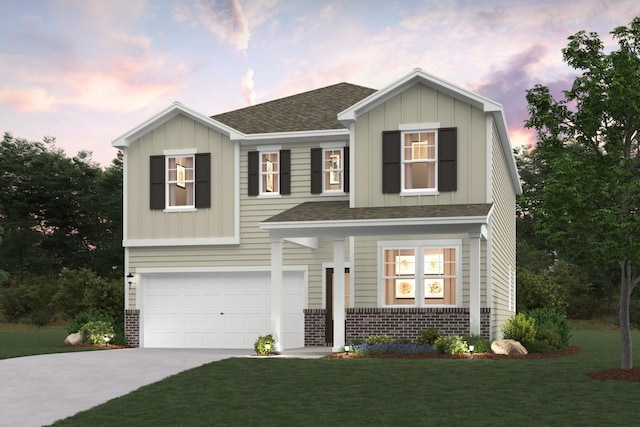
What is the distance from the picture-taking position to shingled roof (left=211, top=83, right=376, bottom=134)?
25.4 m

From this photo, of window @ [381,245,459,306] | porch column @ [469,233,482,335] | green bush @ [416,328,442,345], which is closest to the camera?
porch column @ [469,233,482,335]

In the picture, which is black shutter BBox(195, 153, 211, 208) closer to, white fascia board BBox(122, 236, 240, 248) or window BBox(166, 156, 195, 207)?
window BBox(166, 156, 195, 207)

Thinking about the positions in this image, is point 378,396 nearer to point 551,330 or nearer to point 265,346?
point 265,346

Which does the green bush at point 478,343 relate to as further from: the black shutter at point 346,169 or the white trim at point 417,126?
the black shutter at point 346,169

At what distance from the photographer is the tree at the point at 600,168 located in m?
15.4

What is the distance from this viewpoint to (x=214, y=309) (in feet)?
83.5

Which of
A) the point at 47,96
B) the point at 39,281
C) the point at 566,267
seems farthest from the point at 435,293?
the point at 39,281

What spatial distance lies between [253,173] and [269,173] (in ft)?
1.61

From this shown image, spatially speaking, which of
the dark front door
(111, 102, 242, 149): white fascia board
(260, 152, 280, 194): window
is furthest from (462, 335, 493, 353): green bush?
(111, 102, 242, 149): white fascia board

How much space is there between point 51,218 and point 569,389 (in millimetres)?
45167

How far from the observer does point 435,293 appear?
21953 mm

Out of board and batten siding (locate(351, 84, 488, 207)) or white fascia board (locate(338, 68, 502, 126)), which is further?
board and batten siding (locate(351, 84, 488, 207))

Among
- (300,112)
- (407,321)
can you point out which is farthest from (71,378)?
(300,112)

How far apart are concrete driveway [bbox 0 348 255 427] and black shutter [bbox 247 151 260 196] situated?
6013mm
